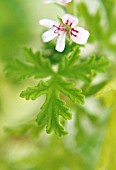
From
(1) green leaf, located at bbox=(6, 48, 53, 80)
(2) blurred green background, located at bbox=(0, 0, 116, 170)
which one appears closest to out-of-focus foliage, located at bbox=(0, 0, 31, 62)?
(2) blurred green background, located at bbox=(0, 0, 116, 170)

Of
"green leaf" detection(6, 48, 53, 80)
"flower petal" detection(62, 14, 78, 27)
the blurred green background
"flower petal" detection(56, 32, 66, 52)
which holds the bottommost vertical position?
"flower petal" detection(56, 32, 66, 52)

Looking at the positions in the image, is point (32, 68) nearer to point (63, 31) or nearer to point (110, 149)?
point (63, 31)

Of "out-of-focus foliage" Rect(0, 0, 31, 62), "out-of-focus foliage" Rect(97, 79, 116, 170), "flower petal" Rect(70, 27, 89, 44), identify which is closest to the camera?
"flower petal" Rect(70, 27, 89, 44)

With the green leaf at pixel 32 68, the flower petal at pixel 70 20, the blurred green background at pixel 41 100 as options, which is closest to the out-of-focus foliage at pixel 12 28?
the blurred green background at pixel 41 100

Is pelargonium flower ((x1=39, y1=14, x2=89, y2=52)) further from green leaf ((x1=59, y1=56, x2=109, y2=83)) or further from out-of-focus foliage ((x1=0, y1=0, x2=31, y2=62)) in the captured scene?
out-of-focus foliage ((x1=0, y1=0, x2=31, y2=62))

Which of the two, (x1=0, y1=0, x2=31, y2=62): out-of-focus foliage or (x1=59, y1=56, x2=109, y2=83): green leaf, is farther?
(x1=0, y1=0, x2=31, y2=62): out-of-focus foliage

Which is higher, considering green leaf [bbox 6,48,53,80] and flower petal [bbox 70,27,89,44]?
green leaf [bbox 6,48,53,80]

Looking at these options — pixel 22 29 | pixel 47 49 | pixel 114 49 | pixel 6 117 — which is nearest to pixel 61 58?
pixel 47 49

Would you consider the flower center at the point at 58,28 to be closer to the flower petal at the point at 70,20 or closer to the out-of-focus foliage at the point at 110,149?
the flower petal at the point at 70,20
